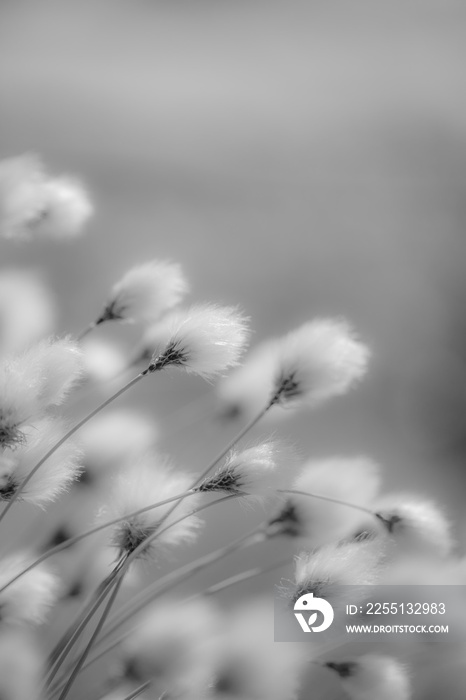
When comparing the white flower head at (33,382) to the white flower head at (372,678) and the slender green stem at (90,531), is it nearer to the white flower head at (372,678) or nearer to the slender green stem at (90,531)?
the slender green stem at (90,531)

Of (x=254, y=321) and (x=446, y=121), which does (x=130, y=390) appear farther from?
(x=446, y=121)

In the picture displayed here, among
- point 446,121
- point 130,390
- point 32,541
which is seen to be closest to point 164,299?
point 130,390

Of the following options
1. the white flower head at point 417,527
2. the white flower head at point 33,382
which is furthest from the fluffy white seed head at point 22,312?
the white flower head at point 417,527

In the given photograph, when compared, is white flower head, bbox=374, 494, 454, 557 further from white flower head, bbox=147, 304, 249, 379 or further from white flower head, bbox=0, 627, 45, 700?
white flower head, bbox=0, 627, 45, 700

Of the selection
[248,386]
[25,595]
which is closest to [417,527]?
[248,386]

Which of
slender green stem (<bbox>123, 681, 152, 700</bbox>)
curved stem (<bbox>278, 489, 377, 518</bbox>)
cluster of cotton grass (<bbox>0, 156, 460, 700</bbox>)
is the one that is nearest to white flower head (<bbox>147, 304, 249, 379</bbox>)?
cluster of cotton grass (<bbox>0, 156, 460, 700</bbox>)
